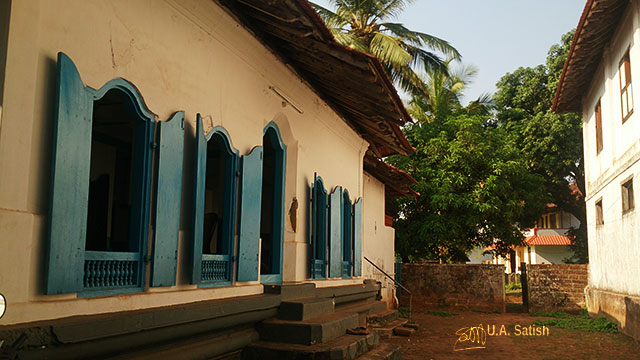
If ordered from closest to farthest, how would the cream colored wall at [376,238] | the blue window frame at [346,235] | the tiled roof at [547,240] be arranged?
the blue window frame at [346,235] < the cream colored wall at [376,238] < the tiled roof at [547,240]

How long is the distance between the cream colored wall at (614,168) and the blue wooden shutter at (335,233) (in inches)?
238

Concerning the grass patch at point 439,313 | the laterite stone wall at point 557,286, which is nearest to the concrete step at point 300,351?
the grass patch at point 439,313

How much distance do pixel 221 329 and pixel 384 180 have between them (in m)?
10.3

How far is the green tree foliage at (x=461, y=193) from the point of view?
776 inches

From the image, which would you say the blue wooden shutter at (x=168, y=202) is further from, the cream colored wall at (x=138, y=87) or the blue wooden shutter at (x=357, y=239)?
the blue wooden shutter at (x=357, y=239)

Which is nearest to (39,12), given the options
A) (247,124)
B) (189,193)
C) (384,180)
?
(189,193)

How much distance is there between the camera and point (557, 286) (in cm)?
1764

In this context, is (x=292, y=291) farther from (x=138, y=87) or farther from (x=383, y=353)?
(x=138, y=87)

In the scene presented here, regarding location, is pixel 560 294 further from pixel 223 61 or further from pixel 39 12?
pixel 39 12

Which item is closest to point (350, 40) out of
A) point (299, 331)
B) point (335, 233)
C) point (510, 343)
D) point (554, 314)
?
point (335, 233)

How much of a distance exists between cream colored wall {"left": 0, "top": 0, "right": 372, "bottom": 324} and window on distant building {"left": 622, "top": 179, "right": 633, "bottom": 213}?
792cm

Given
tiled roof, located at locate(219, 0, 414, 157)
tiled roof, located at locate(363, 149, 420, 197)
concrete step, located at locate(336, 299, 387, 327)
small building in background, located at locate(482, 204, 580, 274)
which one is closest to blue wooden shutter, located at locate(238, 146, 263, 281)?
tiled roof, located at locate(219, 0, 414, 157)

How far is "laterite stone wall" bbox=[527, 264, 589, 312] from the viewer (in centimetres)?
1731

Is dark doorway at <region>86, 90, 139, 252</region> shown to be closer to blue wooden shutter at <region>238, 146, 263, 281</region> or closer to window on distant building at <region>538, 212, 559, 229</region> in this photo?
blue wooden shutter at <region>238, 146, 263, 281</region>
